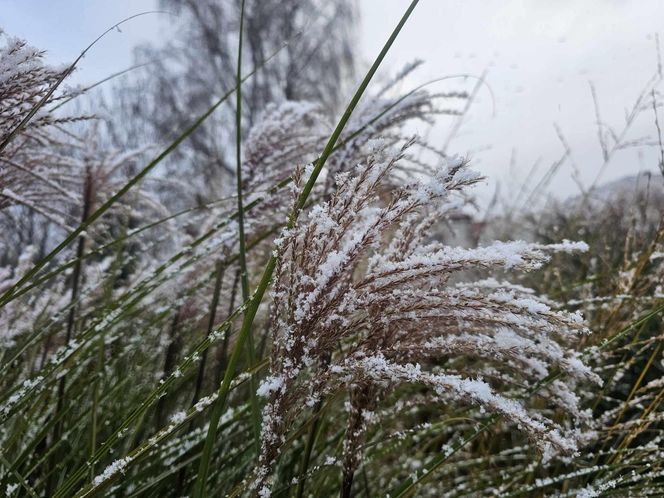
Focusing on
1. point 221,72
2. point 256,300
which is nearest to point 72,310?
point 256,300

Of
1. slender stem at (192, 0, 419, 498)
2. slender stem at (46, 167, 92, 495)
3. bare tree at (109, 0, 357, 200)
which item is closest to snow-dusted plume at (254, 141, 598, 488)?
slender stem at (192, 0, 419, 498)

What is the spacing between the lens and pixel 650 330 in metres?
2.90

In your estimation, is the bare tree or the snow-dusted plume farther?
the bare tree

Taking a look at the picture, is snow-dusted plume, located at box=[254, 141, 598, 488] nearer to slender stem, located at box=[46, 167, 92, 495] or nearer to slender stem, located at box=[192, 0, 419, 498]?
slender stem, located at box=[192, 0, 419, 498]

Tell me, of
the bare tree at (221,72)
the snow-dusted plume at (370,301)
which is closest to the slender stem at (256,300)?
the snow-dusted plume at (370,301)

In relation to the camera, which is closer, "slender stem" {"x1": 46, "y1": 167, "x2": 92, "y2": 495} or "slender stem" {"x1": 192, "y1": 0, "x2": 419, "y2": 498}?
"slender stem" {"x1": 192, "y1": 0, "x2": 419, "y2": 498}

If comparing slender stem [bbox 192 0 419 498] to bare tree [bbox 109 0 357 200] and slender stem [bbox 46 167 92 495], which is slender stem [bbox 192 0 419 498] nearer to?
slender stem [bbox 46 167 92 495]

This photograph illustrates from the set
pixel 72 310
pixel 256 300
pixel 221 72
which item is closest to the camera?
pixel 256 300

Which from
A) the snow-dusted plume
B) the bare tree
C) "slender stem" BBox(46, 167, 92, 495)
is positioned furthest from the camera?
the bare tree

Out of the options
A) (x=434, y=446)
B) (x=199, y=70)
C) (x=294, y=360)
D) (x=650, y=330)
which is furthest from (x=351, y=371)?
(x=199, y=70)

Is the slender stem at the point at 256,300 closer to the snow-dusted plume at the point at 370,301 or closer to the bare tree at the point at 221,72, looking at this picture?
the snow-dusted plume at the point at 370,301

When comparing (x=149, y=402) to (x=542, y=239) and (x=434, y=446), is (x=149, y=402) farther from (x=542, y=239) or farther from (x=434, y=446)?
(x=542, y=239)

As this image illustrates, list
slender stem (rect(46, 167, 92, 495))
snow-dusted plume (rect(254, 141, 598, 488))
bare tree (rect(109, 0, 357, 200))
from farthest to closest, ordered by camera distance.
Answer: bare tree (rect(109, 0, 357, 200))
slender stem (rect(46, 167, 92, 495))
snow-dusted plume (rect(254, 141, 598, 488))

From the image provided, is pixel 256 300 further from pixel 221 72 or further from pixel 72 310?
pixel 221 72
